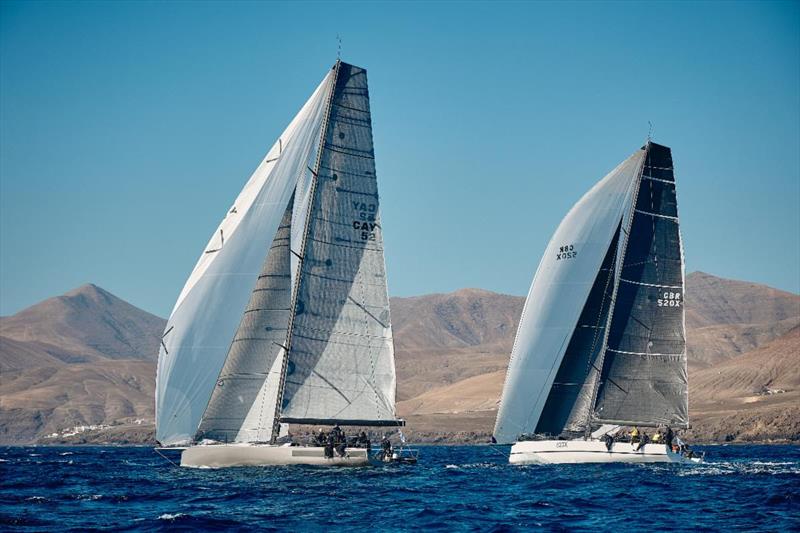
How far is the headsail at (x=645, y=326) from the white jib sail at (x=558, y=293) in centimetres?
137

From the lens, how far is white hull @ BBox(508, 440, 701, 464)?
61219 mm

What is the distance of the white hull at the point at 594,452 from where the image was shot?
6122 cm

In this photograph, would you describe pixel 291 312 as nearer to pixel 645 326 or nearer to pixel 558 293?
pixel 558 293

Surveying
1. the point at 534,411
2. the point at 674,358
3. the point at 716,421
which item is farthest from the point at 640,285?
the point at 716,421

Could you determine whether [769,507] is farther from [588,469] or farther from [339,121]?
[339,121]

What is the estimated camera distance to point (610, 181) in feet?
208

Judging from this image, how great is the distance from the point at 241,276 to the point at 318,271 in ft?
12.9

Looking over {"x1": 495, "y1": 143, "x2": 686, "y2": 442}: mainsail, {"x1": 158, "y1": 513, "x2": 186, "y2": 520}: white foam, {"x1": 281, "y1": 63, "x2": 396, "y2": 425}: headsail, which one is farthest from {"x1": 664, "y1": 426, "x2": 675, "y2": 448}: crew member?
{"x1": 158, "y1": 513, "x2": 186, "y2": 520}: white foam

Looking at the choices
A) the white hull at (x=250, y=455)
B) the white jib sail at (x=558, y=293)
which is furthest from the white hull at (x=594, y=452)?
the white hull at (x=250, y=455)

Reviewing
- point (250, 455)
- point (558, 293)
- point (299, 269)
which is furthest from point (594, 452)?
point (250, 455)

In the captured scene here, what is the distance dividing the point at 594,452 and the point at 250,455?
63.1ft

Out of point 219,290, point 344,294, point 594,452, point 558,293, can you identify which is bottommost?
point 594,452

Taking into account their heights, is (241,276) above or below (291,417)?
above

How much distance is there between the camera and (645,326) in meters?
62.7
